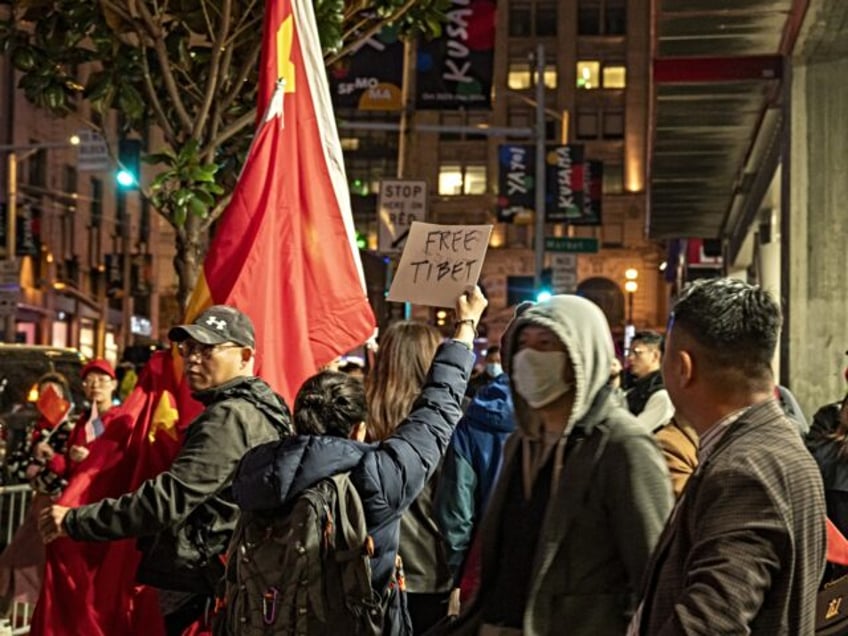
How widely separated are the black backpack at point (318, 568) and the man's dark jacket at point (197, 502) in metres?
0.84

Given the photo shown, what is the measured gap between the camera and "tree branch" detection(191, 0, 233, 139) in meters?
9.39

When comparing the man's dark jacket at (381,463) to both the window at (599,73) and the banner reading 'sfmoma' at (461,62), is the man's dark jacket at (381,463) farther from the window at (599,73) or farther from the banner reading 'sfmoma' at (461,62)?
the window at (599,73)

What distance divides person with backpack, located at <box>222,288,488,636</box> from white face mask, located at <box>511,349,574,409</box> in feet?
3.47

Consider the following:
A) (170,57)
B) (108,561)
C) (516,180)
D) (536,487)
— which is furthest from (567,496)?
(516,180)

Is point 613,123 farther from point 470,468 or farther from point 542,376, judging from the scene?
point 542,376

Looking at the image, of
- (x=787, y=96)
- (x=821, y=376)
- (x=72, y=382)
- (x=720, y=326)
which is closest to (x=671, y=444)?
(x=720, y=326)

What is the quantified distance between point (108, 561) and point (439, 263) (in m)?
1.97

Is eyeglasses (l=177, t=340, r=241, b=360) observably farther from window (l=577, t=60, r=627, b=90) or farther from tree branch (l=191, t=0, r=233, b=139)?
window (l=577, t=60, r=627, b=90)

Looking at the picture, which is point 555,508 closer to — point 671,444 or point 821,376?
point 671,444

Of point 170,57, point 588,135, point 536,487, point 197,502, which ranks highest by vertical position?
point 588,135

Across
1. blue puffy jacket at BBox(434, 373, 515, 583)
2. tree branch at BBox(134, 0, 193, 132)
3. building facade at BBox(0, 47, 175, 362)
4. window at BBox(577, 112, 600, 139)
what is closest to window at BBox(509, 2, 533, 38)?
window at BBox(577, 112, 600, 139)

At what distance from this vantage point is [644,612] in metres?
3.22

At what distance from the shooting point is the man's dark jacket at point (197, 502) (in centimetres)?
543

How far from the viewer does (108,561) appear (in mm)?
6246
